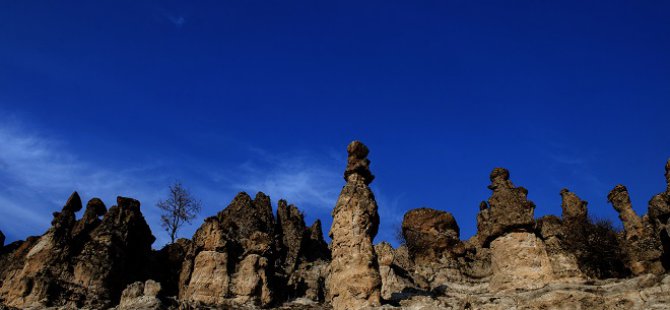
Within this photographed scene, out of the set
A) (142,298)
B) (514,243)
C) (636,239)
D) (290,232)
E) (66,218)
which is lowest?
(142,298)

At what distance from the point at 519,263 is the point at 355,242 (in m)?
7.09

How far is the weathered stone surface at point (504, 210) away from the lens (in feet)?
70.9

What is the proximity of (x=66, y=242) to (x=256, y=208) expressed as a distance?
10.4 meters

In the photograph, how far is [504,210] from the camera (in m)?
22.1

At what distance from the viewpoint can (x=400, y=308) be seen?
1755 cm

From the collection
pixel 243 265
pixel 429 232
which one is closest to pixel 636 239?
pixel 429 232

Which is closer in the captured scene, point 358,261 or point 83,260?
point 358,261

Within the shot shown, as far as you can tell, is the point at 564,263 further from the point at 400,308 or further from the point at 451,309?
the point at 400,308

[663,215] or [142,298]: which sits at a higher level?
[663,215]

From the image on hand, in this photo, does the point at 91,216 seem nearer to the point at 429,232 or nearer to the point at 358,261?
the point at 358,261

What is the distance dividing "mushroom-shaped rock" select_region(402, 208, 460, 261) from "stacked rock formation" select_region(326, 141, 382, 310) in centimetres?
1114

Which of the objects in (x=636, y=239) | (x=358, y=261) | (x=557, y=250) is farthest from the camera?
(x=636, y=239)

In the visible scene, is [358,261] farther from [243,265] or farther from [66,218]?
[66,218]

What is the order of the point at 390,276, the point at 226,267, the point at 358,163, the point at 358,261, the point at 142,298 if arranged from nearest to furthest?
the point at 358,261 < the point at 142,298 < the point at 358,163 < the point at 226,267 < the point at 390,276
